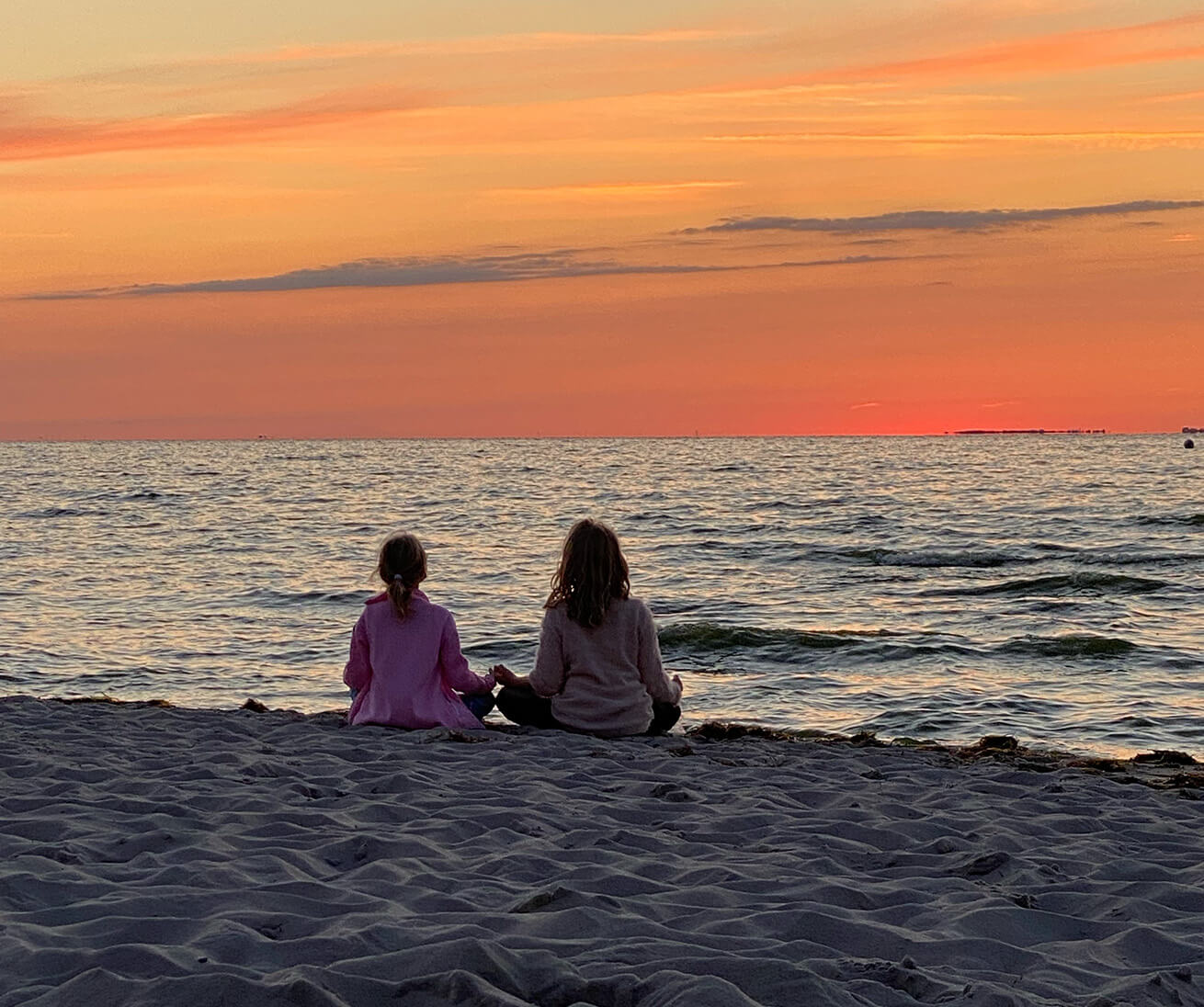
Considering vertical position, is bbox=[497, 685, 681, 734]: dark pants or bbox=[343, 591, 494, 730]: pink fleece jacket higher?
bbox=[343, 591, 494, 730]: pink fleece jacket

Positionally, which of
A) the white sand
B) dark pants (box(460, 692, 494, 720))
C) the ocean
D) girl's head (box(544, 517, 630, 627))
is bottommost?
the ocean

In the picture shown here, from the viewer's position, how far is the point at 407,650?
8.66 m

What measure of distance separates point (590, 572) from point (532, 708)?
1.13 m

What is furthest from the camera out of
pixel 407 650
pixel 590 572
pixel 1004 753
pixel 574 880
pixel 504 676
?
pixel 504 676

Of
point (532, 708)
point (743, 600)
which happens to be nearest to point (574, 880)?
point (532, 708)

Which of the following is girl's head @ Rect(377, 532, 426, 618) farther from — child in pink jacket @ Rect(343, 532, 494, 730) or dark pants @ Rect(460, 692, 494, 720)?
dark pants @ Rect(460, 692, 494, 720)

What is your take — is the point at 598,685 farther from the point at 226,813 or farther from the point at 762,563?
the point at 762,563

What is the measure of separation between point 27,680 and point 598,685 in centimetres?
721

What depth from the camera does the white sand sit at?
3.65 m

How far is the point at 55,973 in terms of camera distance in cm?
364

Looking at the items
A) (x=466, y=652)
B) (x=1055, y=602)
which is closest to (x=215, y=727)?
(x=466, y=652)

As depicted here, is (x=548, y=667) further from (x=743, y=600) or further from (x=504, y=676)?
(x=743, y=600)

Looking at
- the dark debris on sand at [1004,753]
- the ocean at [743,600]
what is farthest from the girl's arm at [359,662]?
the ocean at [743,600]

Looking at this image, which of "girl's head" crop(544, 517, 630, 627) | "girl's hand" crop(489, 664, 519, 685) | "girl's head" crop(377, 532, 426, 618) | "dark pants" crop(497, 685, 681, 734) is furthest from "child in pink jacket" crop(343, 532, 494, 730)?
"girl's head" crop(544, 517, 630, 627)
